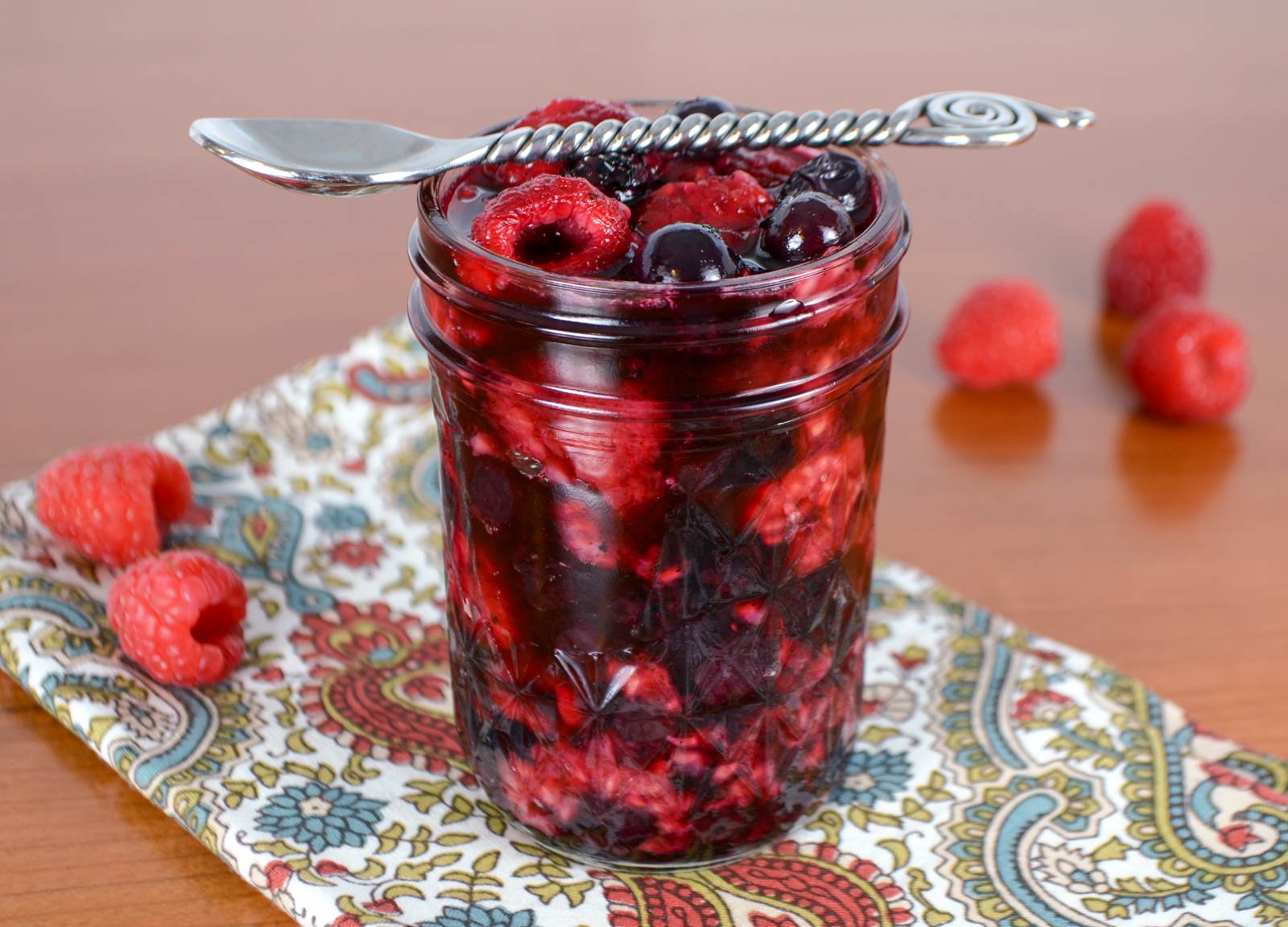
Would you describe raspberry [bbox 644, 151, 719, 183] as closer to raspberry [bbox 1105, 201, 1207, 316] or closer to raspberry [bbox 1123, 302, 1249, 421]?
raspberry [bbox 1123, 302, 1249, 421]

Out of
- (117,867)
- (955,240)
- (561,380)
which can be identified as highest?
(561,380)

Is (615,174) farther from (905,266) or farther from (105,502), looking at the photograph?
(905,266)

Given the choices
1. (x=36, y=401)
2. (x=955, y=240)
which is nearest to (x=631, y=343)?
(x=36, y=401)

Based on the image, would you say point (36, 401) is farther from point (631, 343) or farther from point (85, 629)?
point (631, 343)

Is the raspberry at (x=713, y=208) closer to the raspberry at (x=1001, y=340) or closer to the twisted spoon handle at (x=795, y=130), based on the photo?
the twisted spoon handle at (x=795, y=130)

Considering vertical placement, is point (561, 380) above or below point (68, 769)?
above

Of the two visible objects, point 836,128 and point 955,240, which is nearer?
point 836,128

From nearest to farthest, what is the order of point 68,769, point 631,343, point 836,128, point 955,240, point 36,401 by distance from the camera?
point 631,343 → point 836,128 → point 68,769 → point 36,401 → point 955,240

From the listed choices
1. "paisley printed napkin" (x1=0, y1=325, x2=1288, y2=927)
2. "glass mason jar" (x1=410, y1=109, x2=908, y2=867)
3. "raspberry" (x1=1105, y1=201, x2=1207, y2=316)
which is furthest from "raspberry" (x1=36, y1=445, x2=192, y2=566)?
"raspberry" (x1=1105, y1=201, x2=1207, y2=316)
